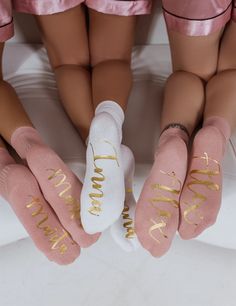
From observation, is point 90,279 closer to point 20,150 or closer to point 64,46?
point 20,150

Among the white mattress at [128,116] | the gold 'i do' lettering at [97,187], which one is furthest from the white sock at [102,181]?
the white mattress at [128,116]

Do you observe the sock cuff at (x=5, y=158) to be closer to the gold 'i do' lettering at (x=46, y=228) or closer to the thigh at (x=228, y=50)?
the gold 'i do' lettering at (x=46, y=228)

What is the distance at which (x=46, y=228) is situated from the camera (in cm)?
78

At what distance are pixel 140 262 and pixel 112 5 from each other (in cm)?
51

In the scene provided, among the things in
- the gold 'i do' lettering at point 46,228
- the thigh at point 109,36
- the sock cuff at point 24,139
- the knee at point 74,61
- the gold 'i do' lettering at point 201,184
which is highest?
the thigh at point 109,36

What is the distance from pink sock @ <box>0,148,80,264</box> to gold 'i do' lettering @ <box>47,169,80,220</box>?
0.11 feet

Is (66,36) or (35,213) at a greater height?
(66,36)

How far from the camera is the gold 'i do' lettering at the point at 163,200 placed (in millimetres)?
753

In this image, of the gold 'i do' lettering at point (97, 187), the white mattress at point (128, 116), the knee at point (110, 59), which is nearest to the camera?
the gold 'i do' lettering at point (97, 187)

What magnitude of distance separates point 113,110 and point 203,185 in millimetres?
205

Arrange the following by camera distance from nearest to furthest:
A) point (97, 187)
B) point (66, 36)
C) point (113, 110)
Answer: point (97, 187) → point (113, 110) → point (66, 36)

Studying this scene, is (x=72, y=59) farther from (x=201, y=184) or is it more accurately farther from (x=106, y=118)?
(x=201, y=184)

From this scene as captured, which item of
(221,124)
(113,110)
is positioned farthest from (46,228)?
(221,124)

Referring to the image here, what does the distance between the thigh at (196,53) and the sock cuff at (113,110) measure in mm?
160
